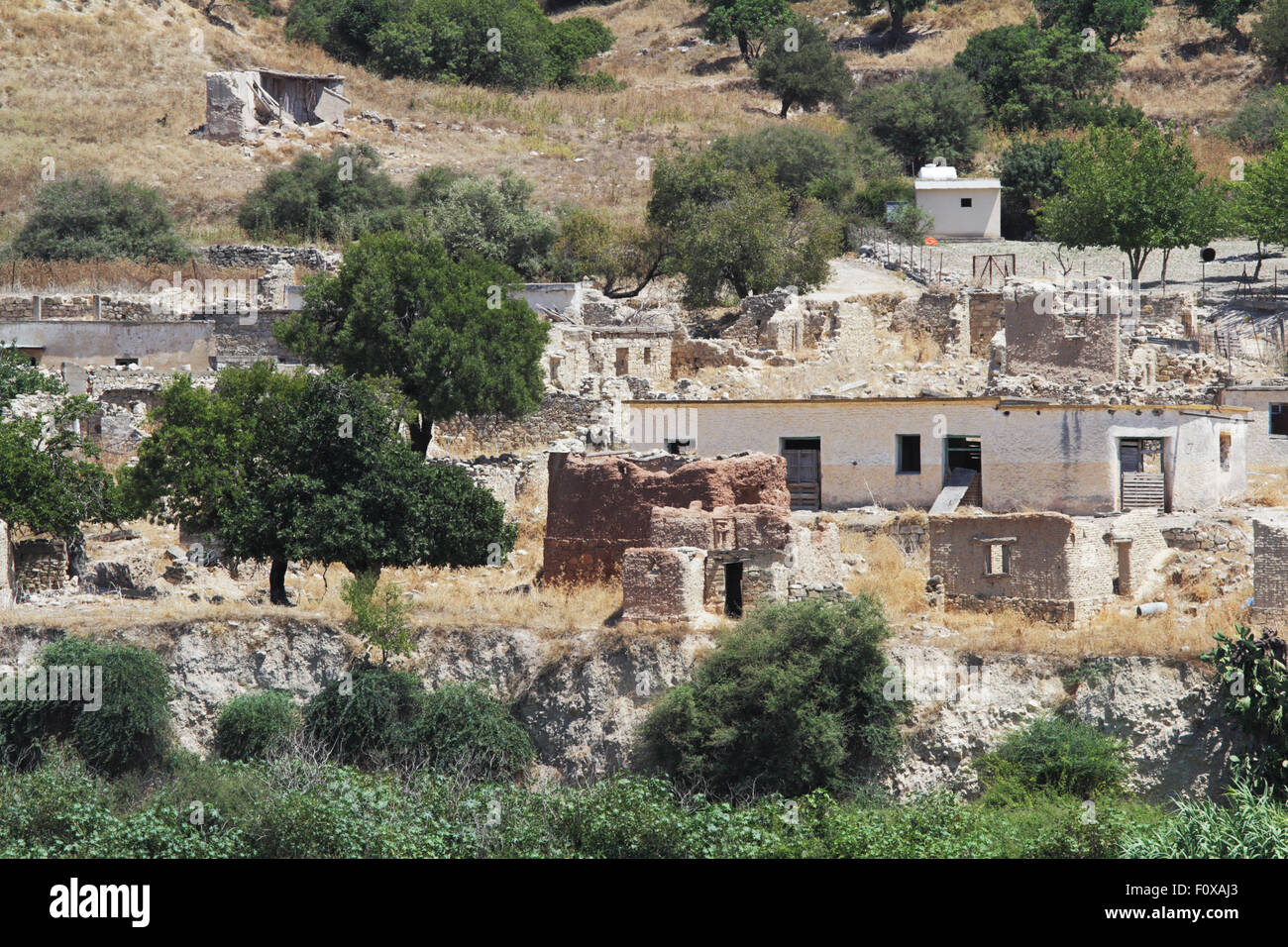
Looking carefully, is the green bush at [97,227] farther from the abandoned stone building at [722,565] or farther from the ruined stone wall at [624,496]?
the abandoned stone building at [722,565]

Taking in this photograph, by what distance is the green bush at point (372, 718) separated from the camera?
24156 mm

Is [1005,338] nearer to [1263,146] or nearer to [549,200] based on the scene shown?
[549,200]

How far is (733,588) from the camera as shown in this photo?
26250 mm

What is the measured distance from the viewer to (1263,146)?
2373 inches

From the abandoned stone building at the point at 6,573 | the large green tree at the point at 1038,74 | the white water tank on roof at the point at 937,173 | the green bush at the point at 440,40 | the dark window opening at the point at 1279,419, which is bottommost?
the abandoned stone building at the point at 6,573

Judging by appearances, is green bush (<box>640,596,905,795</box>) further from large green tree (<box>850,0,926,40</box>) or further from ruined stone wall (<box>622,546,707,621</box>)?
large green tree (<box>850,0,926,40</box>)

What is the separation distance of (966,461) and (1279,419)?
26.0 ft

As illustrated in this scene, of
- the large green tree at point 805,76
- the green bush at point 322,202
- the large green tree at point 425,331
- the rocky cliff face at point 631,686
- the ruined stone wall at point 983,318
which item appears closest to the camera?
the rocky cliff face at point 631,686

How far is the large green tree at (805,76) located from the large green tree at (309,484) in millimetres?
41287

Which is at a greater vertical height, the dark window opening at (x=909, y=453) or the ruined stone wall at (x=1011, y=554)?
the dark window opening at (x=909, y=453)

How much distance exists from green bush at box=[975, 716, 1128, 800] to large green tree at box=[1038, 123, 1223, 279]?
25807 millimetres

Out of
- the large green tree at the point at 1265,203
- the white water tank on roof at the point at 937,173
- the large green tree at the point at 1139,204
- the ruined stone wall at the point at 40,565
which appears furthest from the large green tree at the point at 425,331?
the white water tank on roof at the point at 937,173

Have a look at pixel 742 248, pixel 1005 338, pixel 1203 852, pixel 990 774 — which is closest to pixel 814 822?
pixel 990 774

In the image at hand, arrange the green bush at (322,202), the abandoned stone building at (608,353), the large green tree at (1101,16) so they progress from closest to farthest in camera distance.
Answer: the abandoned stone building at (608,353)
the green bush at (322,202)
the large green tree at (1101,16)
